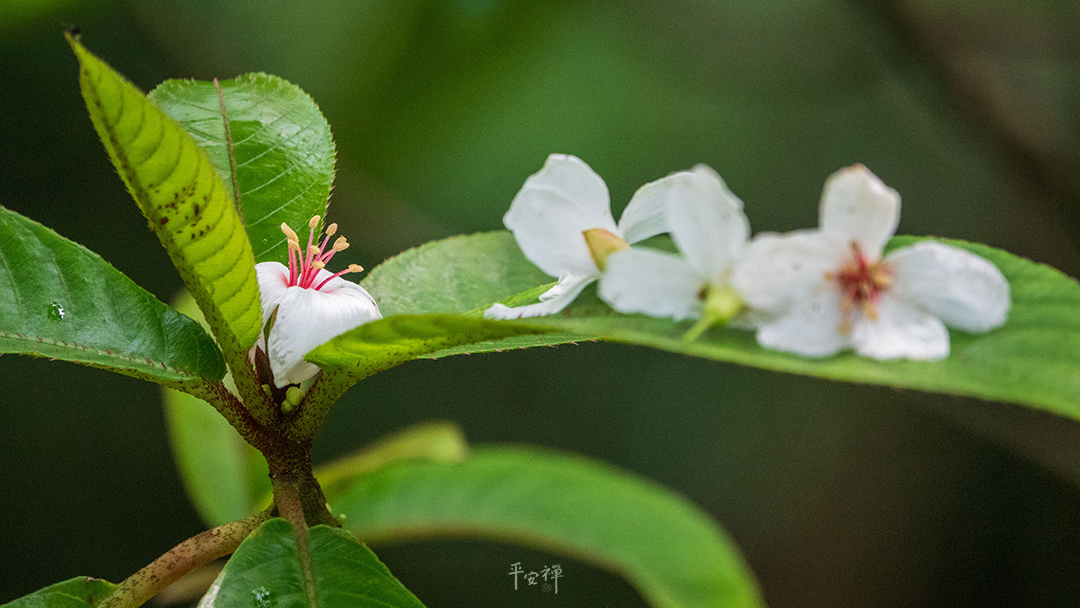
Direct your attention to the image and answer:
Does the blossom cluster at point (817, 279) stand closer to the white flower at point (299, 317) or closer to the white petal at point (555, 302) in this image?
the white petal at point (555, 302)

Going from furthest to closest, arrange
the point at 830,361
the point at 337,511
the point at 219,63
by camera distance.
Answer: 1. the point at 219,63
2. the point at 337,511
3. the point at 830,361

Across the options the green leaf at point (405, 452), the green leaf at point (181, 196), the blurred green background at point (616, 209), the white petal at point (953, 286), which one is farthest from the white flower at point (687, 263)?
the blurred green background at point (616, 209)

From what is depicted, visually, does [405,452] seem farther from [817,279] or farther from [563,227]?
[817,279]

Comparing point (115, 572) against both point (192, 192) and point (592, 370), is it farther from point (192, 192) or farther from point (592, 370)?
point (192, 192)

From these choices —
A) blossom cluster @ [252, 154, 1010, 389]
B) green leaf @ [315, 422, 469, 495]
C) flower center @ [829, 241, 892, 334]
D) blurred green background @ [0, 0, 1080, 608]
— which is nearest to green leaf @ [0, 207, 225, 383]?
blossom cluster @ [252, 154, 1010, 389]

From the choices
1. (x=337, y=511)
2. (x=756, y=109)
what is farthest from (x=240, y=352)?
(x=756, y=109)

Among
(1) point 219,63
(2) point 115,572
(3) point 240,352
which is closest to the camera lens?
(3) point 240,352

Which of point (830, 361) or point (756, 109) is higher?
point (756, 109)
